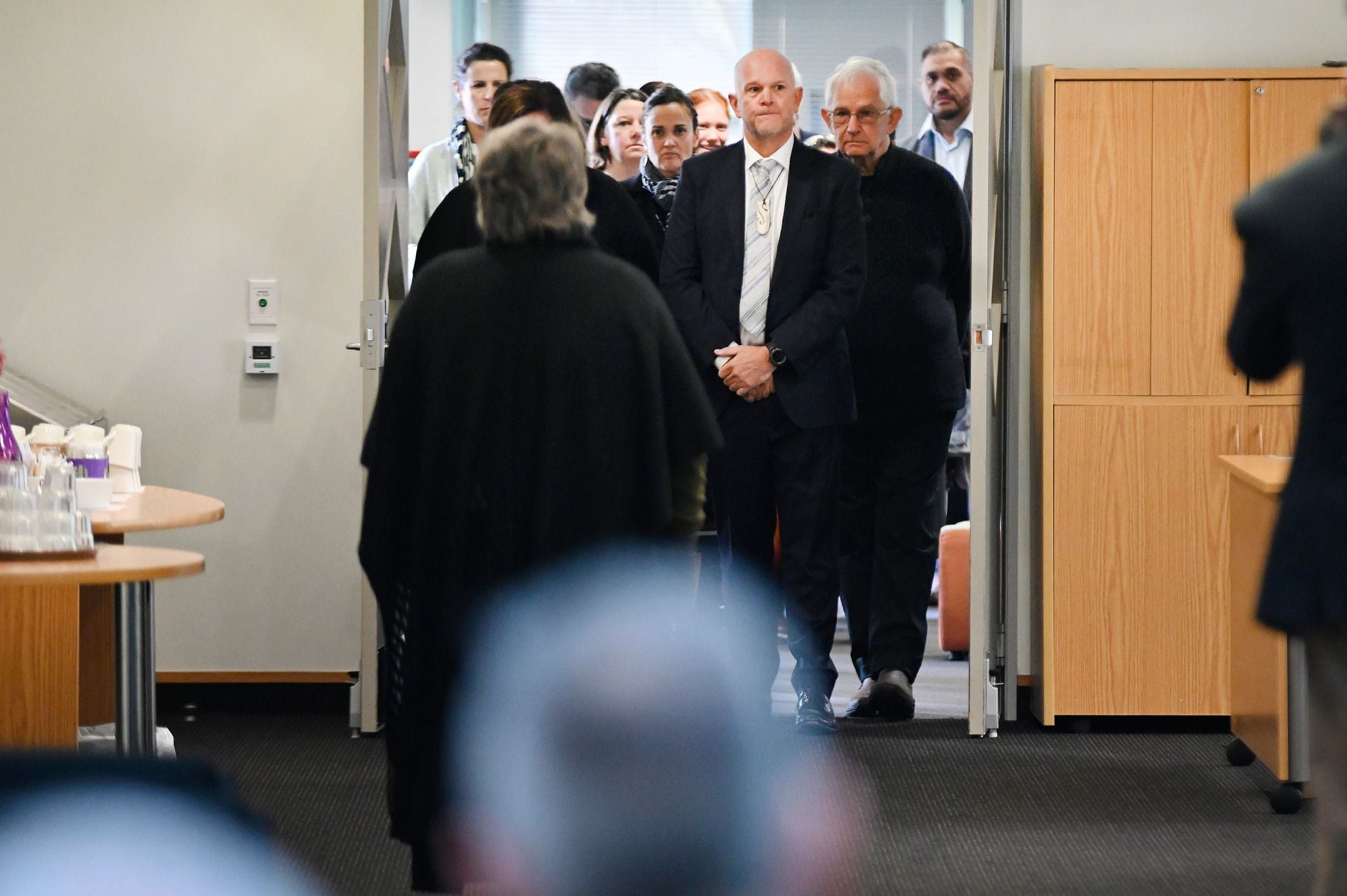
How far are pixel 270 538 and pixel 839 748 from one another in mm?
2006

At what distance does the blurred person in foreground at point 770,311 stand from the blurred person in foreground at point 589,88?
1.82 metres

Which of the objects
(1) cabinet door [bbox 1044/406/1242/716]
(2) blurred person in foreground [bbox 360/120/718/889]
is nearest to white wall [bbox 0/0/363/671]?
(1) cabinet door [bbox 1044/406/1242/716]

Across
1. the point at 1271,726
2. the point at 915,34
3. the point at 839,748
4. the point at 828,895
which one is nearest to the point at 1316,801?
the point at 828,895

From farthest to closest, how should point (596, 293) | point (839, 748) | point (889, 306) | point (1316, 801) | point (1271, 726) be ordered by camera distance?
point (889, 306)
point (839, 748)
point (1271, 726)
point (596, 293)
point (1316, 801)

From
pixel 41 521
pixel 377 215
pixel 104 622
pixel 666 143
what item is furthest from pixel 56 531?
pixel 666 143

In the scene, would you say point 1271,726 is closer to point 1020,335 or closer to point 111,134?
point 1020,335

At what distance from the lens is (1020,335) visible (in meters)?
5.19

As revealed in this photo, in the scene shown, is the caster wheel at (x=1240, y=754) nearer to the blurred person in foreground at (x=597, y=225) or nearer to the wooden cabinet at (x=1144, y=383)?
the wooden cabinet at (x=1144, y=383)

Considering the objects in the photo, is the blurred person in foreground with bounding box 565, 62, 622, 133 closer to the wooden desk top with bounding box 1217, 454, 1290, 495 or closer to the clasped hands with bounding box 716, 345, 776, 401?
the clasped hands with bounding box 716, 345, 776, 401

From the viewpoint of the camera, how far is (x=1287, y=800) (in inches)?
159

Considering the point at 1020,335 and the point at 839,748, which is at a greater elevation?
the point at 1020,335

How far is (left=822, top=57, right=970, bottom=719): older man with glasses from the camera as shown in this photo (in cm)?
511

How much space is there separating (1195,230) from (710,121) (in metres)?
2.21

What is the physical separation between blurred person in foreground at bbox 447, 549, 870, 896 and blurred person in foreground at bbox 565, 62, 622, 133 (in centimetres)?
410
